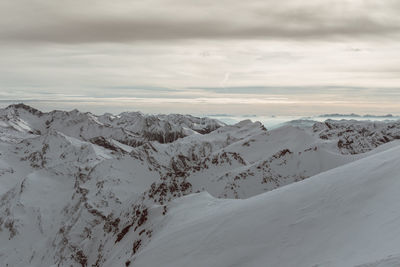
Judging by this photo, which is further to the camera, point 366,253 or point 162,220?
point 162,220

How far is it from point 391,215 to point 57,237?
533 ft

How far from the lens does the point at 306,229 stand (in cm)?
3412

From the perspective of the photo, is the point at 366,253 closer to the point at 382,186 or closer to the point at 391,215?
the point at 391,215

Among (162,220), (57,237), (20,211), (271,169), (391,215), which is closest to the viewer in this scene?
(391,215)

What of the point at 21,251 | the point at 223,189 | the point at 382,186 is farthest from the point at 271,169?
the point at 21,251

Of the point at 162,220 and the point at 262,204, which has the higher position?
the point at 262,204

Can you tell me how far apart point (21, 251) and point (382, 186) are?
173628 mm

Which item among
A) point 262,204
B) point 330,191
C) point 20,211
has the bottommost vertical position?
point 20,211

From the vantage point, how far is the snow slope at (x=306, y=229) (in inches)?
1051

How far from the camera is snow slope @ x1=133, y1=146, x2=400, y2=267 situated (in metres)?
26.7

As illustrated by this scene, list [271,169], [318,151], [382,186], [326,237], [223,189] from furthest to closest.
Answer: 1. [318,151]
2. [271,169]
3. [223,189]
4. [382,186]
5. [326,237]

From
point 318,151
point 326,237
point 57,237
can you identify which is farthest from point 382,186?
point 57,237

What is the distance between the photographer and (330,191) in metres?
39.2

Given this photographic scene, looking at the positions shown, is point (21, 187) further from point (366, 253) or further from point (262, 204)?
point (366, 253)
